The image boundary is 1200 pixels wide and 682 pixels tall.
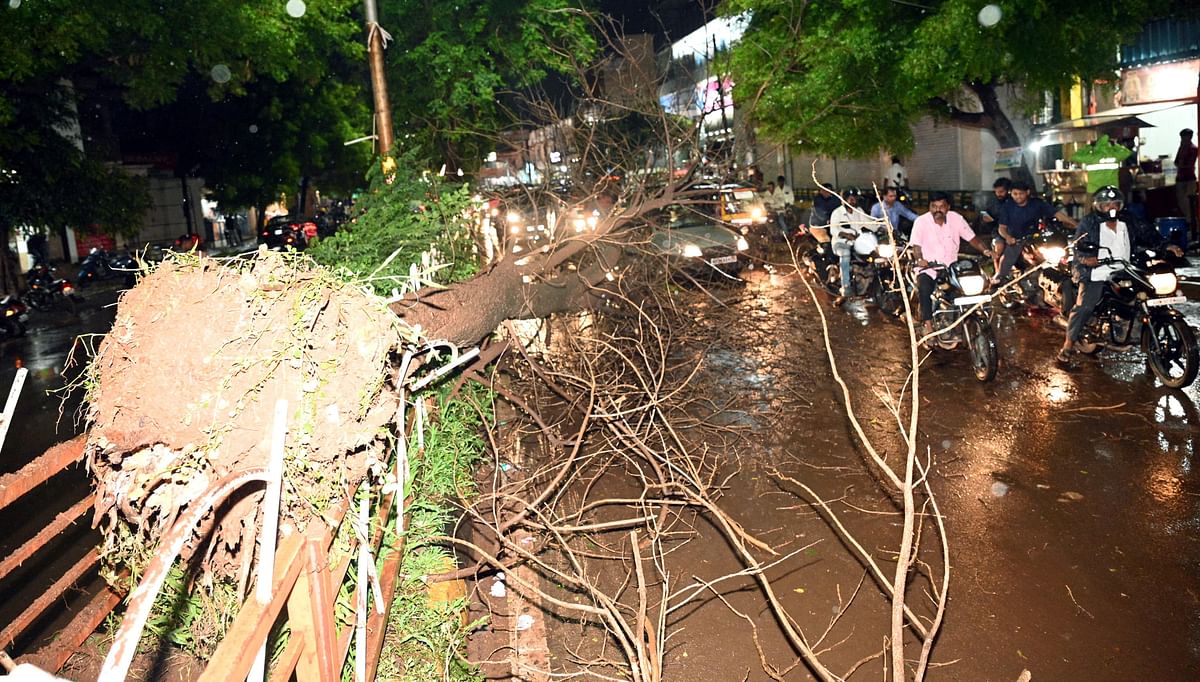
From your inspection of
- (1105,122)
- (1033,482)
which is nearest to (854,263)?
(1033,482)

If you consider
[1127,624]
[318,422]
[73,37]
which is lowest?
[1127,624]

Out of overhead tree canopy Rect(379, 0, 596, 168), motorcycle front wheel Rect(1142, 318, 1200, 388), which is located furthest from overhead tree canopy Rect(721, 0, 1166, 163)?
motorcycle front wheel Rect(1142, 318, 1200, 388)

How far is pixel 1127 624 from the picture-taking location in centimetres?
471

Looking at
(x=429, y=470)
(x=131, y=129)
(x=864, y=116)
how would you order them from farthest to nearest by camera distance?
1. (x=131, y=129)
2. (x=864, y=116)
3. (x=429, y=470)

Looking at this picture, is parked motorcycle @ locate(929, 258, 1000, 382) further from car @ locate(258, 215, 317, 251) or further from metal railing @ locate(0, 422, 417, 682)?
car @ locate(258, 215, 317, 251)

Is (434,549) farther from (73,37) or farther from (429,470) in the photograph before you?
(73,37)

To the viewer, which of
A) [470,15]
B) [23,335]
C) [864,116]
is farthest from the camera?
[470,15]

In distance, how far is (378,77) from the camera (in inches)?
432

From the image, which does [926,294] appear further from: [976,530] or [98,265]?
[98,265]

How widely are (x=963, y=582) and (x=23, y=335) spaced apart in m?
20.1

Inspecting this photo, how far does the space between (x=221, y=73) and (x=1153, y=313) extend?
20599mm

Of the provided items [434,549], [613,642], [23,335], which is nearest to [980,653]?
[613,642]

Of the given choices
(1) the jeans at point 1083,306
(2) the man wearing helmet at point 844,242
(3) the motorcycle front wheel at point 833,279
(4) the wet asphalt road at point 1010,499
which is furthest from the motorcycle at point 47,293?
(1) the jeans at point 1083,306

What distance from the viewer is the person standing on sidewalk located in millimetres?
18750
